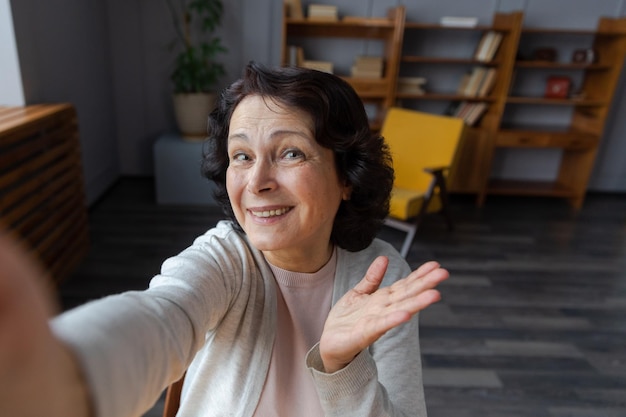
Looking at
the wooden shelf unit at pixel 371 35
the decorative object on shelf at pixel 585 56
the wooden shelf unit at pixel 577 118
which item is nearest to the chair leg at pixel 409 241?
the wooden shelf unit at pixel 371 35

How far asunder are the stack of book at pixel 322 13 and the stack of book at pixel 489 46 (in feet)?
4.99

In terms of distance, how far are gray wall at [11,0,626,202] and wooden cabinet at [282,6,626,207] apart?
21 centimetres

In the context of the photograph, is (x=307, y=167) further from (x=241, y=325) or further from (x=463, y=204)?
(x=463, y=204)

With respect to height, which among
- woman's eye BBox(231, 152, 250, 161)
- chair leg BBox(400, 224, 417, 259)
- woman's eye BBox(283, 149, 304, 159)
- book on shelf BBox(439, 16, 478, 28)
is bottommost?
chair leg BBox(400, 224, 417, 259)

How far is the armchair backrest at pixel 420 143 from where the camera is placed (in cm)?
362

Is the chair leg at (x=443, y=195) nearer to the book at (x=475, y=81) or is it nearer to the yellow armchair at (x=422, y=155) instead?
the yellow armchair at (x=422, y=155)

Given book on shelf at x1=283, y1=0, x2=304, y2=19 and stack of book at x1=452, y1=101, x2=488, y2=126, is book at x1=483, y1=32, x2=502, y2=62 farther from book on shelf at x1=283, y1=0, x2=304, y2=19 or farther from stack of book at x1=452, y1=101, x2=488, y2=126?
book on shelf at x1=283, y1=0, x2=304, y2=19

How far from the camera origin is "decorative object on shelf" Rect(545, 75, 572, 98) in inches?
174

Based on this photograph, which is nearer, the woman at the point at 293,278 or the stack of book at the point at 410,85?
the woman at the point at 293,278

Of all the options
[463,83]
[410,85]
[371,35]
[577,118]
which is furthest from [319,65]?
[577,118]

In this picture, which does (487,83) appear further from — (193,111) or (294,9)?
(193,111)

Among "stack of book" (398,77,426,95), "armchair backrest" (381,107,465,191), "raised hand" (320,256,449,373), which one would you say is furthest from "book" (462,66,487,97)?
"raised hand" (320,256,449,373)

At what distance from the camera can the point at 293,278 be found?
978 mm

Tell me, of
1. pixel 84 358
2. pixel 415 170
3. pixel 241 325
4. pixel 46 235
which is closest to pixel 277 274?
pixel 241 325
